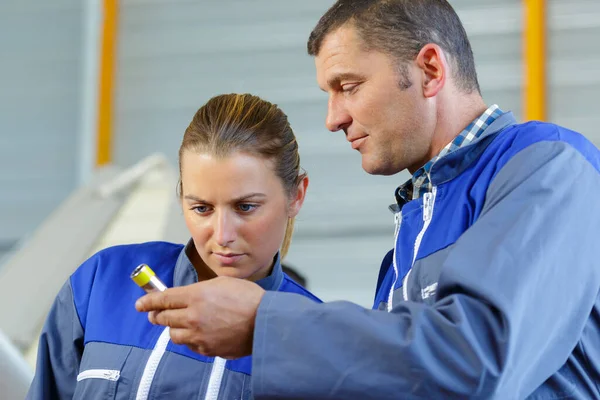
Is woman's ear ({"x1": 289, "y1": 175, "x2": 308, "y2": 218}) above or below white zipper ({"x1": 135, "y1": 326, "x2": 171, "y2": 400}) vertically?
above

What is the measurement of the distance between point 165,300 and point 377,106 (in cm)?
59

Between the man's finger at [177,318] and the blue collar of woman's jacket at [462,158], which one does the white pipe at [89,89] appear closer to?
the blue collar of woman's jacket at [462,158]

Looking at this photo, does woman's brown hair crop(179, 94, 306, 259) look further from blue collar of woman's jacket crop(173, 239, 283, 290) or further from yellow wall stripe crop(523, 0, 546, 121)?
yellow wall stripe crop(523, 0, 546, 121)

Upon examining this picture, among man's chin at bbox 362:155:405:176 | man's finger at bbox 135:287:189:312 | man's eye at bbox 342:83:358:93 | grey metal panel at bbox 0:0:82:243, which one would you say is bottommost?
grey metal panel at bbox 0:0:82:243

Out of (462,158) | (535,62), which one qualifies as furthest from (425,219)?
(535,62)

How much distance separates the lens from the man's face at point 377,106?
1646mm

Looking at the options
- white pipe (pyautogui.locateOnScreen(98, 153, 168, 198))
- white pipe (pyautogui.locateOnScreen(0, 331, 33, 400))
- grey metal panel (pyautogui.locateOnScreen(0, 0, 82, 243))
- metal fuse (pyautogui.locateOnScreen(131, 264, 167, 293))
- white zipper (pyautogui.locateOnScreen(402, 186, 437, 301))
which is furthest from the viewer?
grey metal panel (pyautogui.locateOnScreen(0, 0, 82, 243))

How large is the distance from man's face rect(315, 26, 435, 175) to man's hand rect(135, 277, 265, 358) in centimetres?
50

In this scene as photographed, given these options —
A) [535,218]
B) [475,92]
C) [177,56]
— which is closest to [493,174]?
[535,218]

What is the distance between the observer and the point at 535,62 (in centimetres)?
593

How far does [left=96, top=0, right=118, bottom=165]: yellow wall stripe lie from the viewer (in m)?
6.88

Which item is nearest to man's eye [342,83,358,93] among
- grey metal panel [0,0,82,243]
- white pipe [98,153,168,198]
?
white pipe [98,153,168,198]

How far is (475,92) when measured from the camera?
1.73 m

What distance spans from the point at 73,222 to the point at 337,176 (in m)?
2.79
